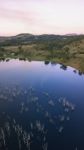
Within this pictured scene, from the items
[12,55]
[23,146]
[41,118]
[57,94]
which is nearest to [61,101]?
[57,94]

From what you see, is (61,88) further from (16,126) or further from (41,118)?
(16,126)

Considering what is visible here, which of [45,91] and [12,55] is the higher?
[45,91]

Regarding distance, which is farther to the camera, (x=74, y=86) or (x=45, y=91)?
(x=74, y=86)

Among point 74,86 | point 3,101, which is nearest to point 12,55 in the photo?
point 74,86

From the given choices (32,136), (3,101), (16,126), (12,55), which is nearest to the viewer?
(32,136)

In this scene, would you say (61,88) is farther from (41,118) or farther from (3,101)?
(41,118)

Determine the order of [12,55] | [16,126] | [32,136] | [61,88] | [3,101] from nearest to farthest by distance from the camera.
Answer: [32,136], [16,126], [3,101], [61,88], [12,55]
